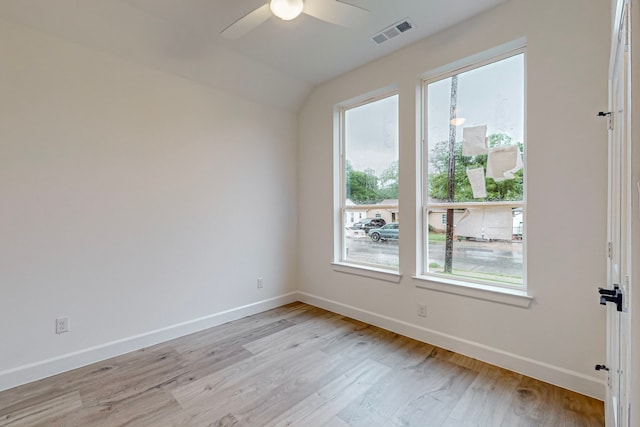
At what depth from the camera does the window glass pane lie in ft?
10.9

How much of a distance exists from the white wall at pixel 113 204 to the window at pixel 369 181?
1.06 metres

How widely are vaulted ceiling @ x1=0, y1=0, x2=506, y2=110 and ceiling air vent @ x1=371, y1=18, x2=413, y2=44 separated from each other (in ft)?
0.14

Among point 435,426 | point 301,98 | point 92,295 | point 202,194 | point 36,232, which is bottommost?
point 435,426

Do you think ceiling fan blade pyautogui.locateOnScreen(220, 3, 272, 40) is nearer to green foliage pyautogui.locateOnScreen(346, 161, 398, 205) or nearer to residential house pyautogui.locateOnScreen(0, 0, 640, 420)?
residential house pyautogui.locateOnScreen(0, 0, 640, 420)

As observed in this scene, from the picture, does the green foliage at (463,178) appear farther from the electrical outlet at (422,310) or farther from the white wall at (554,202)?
the electrical outlet at (422,310)

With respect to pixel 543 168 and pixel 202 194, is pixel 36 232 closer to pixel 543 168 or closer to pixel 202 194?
pixel 202 194

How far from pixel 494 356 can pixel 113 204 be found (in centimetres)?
347

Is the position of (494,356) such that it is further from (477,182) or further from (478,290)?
(477,182)

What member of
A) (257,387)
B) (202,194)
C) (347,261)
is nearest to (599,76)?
(347,261)

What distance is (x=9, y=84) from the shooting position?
2162mm

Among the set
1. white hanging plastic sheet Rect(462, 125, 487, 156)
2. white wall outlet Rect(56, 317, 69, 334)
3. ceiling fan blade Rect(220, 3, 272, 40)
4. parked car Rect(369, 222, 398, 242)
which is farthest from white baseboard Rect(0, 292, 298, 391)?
white hanging plastic sheet Rect(462, 125, 487, 156)

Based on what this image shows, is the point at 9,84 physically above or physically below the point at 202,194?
above

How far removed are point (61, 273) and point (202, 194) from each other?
1.34m

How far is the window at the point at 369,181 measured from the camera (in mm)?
3318
